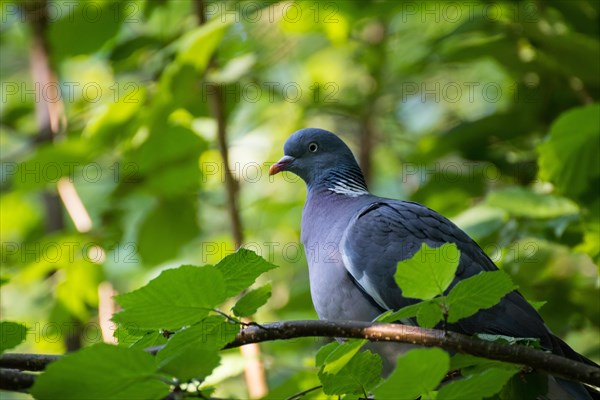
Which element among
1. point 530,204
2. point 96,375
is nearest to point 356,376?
point 96,375

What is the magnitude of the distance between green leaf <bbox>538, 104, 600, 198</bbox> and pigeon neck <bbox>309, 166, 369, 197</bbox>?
3.14 ft

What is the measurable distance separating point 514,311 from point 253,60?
84.1 inches

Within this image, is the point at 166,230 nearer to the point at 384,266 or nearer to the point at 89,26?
the point at 89,26

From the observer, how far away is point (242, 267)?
1.63 metres

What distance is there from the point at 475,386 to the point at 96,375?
694 millimetres

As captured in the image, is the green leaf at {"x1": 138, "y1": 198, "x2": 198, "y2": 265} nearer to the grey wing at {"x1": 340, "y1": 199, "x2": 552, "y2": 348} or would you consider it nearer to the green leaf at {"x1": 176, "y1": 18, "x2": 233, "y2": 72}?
the green leaf at {"x1": 176, "y1": 18, "x2": 233, "y2": 72}

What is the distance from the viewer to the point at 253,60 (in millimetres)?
4176

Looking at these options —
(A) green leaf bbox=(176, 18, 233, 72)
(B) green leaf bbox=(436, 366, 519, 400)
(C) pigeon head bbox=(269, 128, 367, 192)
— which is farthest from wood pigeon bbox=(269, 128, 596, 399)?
(B) green leaf bbox=(436, 366, 519, 400)

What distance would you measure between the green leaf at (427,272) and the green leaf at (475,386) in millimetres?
189

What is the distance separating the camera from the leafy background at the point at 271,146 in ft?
10.8

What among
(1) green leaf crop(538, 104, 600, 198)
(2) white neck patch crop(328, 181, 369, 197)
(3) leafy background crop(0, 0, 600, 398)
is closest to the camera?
(1) green leaf crop(538, 104, 600, 198)

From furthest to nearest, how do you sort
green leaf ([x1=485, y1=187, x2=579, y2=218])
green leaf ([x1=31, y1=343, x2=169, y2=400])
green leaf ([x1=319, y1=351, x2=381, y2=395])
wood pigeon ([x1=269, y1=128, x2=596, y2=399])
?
green leaf ([x1=485, y1=187, x2=579, y2=218]), wood pigeon ([x1=269, y1=128, x2=596, y2=399]), green leaf ([x1=319, y1=351, x2=381, y2=395]), green leaf ([x1=31, y1=343, x2=169, y2=400])

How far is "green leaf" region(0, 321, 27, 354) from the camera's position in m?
1.46

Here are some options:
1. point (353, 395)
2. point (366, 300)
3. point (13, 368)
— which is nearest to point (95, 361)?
point (13, 368)
